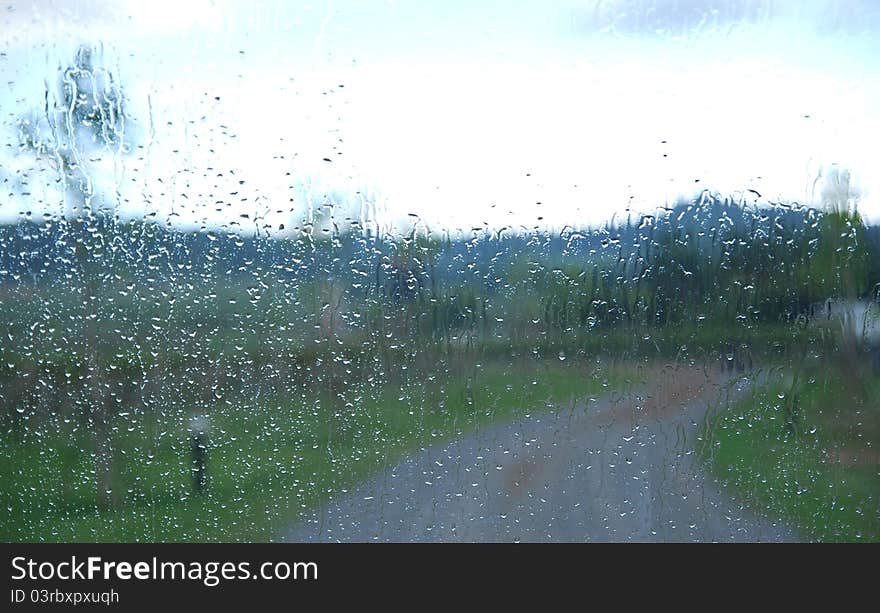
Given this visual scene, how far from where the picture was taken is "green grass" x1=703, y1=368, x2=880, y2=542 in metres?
1.78

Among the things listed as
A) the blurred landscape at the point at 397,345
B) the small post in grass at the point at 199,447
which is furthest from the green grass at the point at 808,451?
the small post in grass at the point at 199,447

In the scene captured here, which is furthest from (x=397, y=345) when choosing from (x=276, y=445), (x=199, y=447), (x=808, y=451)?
(x=808, y=451)

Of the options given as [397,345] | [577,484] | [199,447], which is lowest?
[577,484]

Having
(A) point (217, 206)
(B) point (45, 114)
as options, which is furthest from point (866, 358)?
(B) point (45, 114)

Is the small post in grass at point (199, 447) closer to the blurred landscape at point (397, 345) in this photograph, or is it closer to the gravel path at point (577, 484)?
the blurred landscape at point (397, 345)

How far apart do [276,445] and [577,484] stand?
0.78 m

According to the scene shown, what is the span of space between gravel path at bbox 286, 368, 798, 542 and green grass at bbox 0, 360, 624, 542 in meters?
0.05

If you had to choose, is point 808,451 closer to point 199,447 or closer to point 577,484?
point 577,484

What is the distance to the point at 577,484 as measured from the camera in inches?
70.8

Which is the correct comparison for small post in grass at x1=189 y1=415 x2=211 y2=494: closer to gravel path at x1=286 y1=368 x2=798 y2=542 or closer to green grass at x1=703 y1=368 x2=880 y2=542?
gravel path at x1=286 y1=368 x2=798 y2=542

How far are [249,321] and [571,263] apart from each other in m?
0.83

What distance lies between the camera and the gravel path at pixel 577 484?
70.1 inches

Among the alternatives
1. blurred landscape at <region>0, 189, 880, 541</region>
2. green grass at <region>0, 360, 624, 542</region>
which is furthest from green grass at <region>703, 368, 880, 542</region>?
green grass at <region>0, 360, 624, 542</region>

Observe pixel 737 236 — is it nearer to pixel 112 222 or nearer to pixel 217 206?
pixel 217 206
